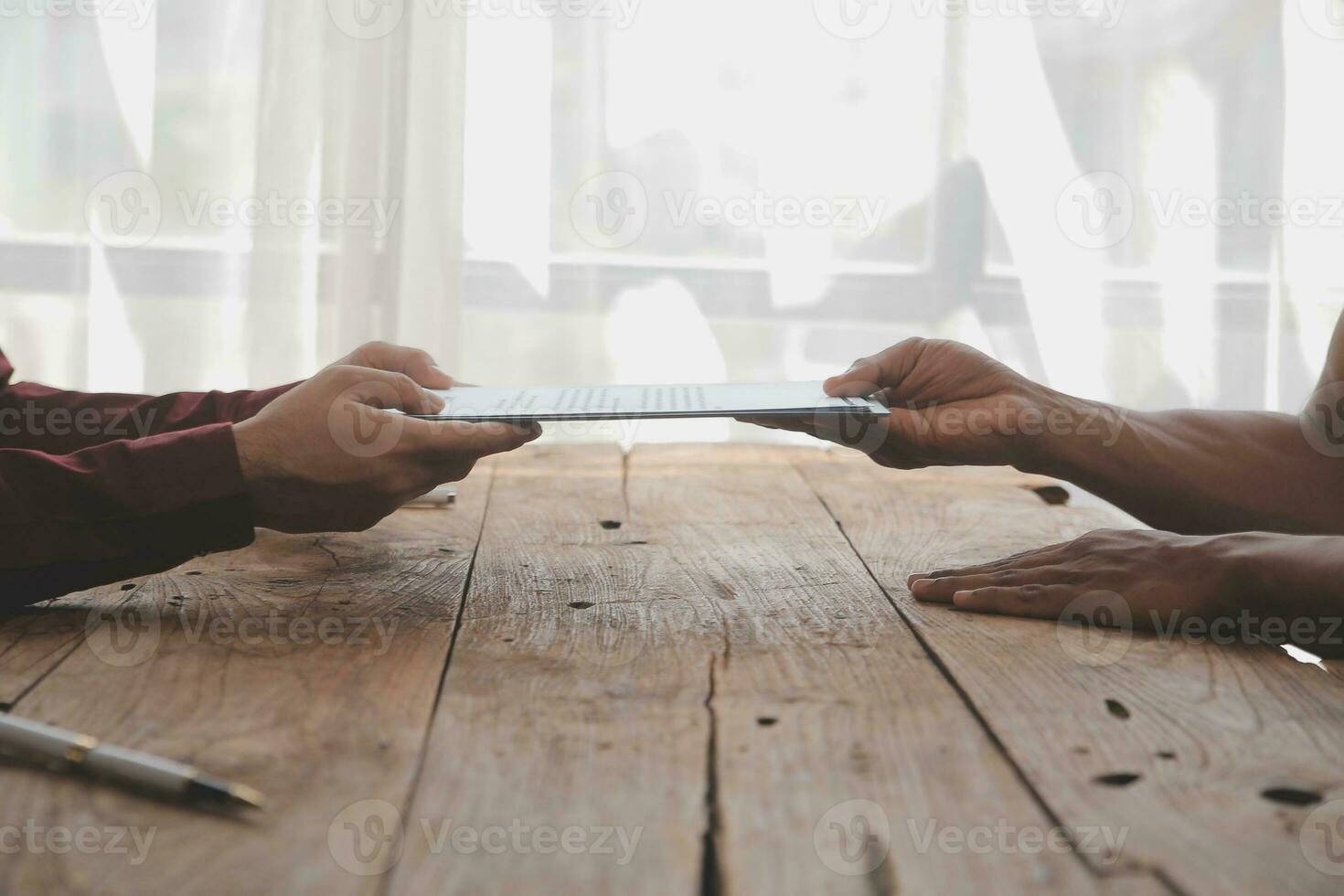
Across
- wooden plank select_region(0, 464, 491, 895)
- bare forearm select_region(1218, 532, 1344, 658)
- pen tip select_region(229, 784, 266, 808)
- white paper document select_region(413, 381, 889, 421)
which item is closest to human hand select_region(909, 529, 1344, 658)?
bare forearm select_region(1218, 532, 1344, 658)

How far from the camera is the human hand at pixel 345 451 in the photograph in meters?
0.79

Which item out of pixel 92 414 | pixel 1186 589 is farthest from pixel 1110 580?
pixel 92 414

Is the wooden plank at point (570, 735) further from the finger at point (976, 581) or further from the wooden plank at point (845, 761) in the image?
the finger at point (976, 581)

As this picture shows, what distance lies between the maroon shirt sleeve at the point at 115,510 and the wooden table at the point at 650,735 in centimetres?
3

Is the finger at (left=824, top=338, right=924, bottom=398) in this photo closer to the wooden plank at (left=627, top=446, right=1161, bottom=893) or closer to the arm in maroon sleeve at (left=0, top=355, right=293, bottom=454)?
the wooden plank at (left=627, top=446, right=1161, bottom=893)

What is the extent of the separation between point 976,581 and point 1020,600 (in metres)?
0.04

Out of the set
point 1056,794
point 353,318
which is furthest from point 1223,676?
point 353,318

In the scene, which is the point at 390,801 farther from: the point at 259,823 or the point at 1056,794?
the point at 1056,794

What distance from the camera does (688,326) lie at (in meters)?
2.18

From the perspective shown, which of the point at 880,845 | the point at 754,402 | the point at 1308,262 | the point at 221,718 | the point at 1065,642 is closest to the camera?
the point at 880,845

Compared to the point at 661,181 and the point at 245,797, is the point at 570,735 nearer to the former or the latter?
the point at 245,797

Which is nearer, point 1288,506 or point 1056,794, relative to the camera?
point 1056,794

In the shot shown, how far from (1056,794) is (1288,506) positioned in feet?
2.02

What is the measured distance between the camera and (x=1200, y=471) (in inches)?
39.1
